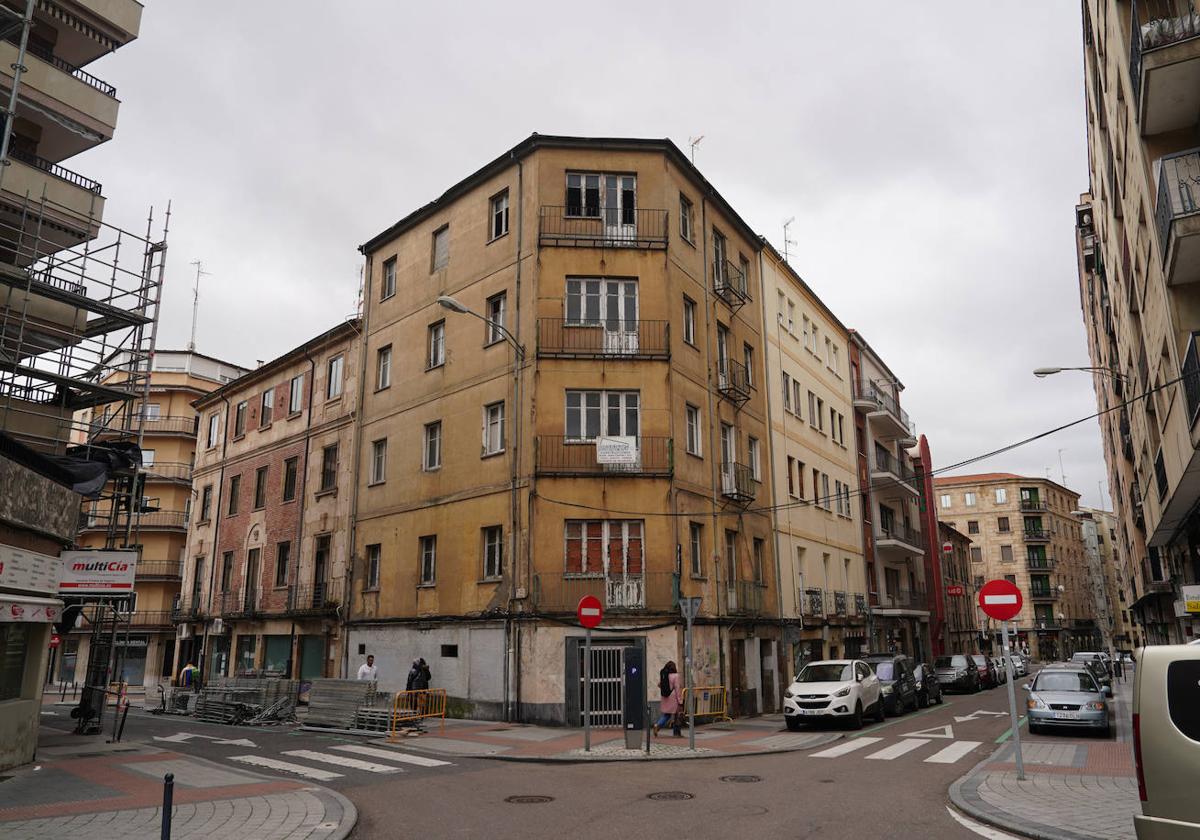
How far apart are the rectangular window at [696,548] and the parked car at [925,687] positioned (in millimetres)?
8557

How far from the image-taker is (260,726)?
21.1 meters

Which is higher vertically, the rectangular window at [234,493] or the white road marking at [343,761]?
the rectangular window at [234,493]

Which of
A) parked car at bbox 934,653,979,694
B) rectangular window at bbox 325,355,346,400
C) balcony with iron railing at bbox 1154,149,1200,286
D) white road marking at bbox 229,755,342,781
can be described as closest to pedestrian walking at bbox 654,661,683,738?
white road marking at bbox 229,755,342,781

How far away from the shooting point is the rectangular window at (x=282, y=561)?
3092 centimetres

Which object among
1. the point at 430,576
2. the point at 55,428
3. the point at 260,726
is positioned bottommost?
the point at 260,726

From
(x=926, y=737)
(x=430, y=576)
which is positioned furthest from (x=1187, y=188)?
(x=430, y=576)

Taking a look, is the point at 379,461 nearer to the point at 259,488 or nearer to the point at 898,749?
the point at 259,488

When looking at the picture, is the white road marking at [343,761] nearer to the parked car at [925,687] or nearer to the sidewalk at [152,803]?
the sidewalk at [152,803]

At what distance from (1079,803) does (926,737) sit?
28.4 ft

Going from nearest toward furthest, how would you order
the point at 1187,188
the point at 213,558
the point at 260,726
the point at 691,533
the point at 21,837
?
the point at 21,837
the point at 1187,188
the point at 260,726
the point at 691,533
the point at 213,558

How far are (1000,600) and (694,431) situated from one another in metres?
12.6

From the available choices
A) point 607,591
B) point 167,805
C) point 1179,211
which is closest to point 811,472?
point 607,591

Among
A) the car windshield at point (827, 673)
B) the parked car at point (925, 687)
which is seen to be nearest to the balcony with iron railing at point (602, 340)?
the car windshield at point (827, 673)

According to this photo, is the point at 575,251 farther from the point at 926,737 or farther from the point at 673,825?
the point at 673,825
